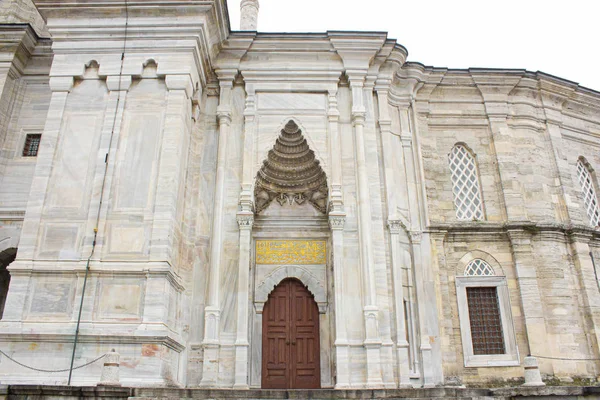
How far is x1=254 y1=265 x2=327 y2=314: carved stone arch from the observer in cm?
1070

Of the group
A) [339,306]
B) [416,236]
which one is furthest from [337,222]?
[416,236]

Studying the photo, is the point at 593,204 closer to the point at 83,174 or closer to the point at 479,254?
the point at 479,254

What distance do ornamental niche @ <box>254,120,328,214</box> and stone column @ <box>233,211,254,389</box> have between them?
1.04 m

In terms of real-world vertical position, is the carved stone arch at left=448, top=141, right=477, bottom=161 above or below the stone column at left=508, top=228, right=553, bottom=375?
above

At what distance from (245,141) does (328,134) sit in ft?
6.12

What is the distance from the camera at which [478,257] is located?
12242 millimetres

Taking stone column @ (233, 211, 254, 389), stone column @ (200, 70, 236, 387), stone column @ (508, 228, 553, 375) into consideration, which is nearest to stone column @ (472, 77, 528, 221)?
stone column @ (508, 228, 553, 375)

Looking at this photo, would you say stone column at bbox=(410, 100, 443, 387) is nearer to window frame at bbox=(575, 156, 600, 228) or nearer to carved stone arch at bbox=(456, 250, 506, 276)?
carved stone arch at bbox=(456, 250, 506, 276)

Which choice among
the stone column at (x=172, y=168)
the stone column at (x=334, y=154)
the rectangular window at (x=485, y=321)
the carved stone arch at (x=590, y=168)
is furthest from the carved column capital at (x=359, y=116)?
the carved stone arch at (x=590, y=168)

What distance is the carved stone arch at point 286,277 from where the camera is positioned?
10703 mm

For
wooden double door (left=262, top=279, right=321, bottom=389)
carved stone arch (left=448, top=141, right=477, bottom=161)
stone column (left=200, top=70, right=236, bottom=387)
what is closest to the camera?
stone column (left=200, top=70, right=236, bottom=387)

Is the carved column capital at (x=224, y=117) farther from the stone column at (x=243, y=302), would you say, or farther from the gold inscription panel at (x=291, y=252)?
the gold inscription panel at (x=291, y=252)

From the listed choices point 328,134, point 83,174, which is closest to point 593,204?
point 328,134

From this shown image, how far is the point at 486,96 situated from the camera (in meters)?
13.7
